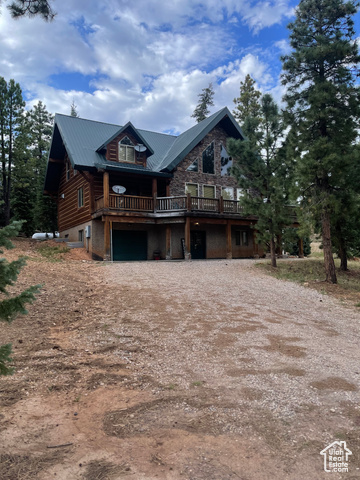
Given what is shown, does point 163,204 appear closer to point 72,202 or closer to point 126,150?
point 126,150

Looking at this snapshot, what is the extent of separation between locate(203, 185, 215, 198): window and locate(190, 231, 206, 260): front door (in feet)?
8.67

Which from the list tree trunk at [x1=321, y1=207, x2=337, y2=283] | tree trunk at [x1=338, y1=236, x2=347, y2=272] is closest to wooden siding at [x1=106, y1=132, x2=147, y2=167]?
tree trunk at [x1=321, y1=207, x2=337, y2=283]

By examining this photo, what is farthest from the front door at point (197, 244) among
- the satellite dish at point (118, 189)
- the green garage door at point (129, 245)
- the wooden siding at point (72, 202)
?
the wooden siding at point (72, 202)

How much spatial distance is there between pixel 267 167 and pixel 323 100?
390cm

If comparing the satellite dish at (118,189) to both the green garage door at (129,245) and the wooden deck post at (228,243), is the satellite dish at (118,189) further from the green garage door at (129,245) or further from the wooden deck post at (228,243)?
the wooden deck post at (228,243)

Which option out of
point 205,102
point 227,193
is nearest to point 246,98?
point 205,102

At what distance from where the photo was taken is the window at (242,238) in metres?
21.9

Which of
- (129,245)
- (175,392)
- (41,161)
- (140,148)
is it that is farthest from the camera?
(41,161)

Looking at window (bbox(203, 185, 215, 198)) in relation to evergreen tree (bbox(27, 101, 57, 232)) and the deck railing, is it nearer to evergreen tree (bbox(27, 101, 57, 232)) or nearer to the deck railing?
the deck railing

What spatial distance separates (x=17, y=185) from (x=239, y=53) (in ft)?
59.8

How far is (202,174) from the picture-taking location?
2098 cm

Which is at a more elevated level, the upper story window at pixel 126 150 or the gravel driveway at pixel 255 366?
the upper story window at pixel 126 150

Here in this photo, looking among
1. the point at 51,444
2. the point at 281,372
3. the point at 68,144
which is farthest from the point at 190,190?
the point at 51,444

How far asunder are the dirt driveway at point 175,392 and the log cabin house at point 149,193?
10673mm
